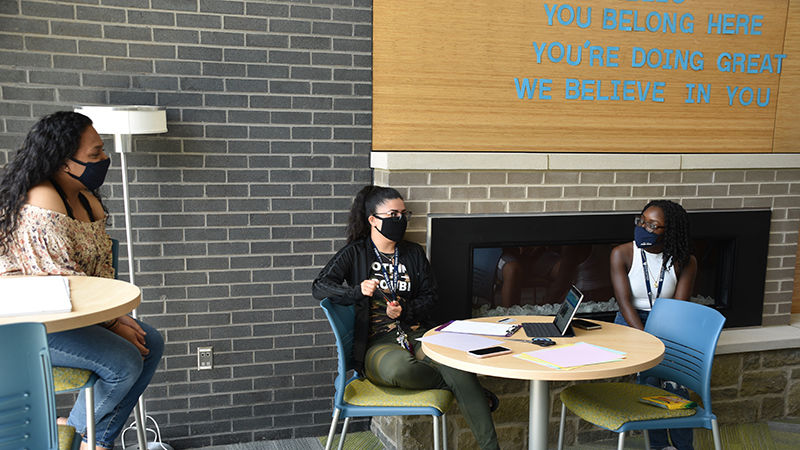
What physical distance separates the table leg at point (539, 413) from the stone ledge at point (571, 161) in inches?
50.7

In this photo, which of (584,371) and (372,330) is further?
(372,330)

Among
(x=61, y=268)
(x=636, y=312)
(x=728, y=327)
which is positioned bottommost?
(x=728, y=327)

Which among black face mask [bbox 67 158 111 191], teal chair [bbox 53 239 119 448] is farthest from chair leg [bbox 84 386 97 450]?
black face mask [bbox 67 158 111 191]

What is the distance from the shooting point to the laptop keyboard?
285 cm

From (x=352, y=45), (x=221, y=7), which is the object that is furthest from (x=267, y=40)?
(x=352, y=45)

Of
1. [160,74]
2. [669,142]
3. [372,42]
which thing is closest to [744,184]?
[669,142]

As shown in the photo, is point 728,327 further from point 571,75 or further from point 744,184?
point 571,75

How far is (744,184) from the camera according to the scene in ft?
13.6

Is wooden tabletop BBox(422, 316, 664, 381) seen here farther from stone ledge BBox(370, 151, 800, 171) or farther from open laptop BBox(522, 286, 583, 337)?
stone ledge BBox(370, 151, 800, 171)

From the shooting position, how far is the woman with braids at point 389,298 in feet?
9.68

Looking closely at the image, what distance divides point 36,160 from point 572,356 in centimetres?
209

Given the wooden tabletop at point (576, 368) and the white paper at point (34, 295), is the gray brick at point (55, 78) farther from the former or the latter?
the wooden tabletop at point (576, 368)

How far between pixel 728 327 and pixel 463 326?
2138 millimetres

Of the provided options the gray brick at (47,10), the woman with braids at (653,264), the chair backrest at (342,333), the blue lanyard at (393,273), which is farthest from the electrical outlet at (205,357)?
the woman with braids at (653,264)
